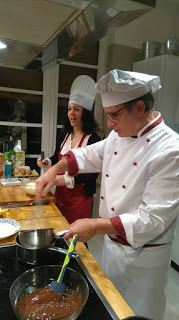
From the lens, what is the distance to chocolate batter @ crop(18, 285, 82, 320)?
0.64 m

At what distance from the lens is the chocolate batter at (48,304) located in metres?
0.64

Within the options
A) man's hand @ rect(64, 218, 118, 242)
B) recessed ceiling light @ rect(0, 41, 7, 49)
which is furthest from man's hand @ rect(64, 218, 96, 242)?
recessed ceiling light @ rect(0, 41, 7, 49)

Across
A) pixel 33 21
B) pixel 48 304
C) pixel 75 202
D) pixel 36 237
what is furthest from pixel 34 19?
pixel 75 202

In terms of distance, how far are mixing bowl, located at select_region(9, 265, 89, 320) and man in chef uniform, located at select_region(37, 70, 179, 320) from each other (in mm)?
125

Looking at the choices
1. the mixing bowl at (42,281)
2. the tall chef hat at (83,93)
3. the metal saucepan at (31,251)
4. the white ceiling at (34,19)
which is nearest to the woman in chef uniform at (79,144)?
the tall chef hat at (83,93)

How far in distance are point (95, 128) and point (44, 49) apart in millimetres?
676

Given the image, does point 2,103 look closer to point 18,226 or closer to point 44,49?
point 44,49

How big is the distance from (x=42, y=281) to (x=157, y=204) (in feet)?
1.44

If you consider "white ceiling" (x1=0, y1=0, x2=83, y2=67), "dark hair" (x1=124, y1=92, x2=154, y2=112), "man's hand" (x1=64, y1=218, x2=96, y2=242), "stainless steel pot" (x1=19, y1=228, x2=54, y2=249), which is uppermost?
"white ceiling" (x1=0, y1=0, x2=83, y2=67)

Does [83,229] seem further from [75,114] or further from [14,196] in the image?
[75,114]

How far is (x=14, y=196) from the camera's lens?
153 cm

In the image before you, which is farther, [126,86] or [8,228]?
[8,228]

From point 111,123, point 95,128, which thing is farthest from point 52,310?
point 95,128

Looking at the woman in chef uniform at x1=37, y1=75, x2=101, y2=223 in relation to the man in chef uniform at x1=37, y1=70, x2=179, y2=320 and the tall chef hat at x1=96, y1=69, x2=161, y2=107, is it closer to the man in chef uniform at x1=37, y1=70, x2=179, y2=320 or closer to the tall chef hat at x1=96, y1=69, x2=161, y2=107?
the man in chef uniform at x1=37, y1=70, x2=179, y2=320
